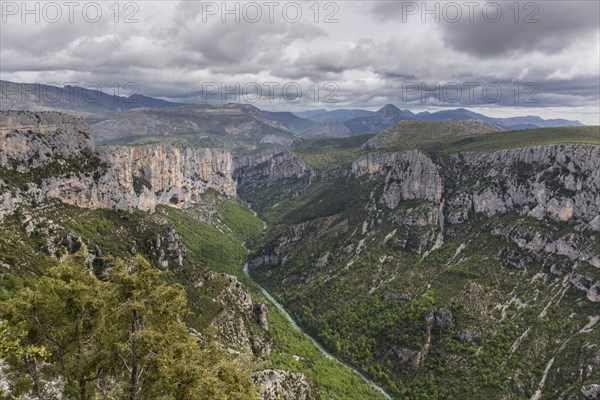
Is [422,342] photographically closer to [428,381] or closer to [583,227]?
[428,381]

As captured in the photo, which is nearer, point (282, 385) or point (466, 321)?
point (282, 385)

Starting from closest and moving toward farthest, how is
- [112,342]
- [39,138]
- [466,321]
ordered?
[112,342] < [39,138] < [466,321]

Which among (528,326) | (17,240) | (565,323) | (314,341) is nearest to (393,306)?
(314,341)

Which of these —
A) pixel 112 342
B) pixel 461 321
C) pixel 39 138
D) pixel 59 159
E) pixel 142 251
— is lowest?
pixel 461 321

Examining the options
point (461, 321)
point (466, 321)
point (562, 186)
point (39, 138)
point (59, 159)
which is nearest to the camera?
point (39, 138)

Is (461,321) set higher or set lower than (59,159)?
lower

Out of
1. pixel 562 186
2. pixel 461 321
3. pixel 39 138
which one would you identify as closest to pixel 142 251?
pixel 39 138

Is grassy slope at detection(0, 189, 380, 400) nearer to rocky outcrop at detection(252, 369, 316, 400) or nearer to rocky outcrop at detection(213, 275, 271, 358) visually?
rocky outcrop at detection(213, 275, 271, 358)

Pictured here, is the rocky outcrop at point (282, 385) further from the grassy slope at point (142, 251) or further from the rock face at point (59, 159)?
the rock face at point (59, 159)

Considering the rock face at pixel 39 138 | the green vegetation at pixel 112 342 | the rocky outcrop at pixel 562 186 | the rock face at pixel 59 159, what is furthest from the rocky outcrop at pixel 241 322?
the rocky outcrop at pixel 562 186

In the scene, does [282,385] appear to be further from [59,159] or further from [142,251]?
[59,159]
